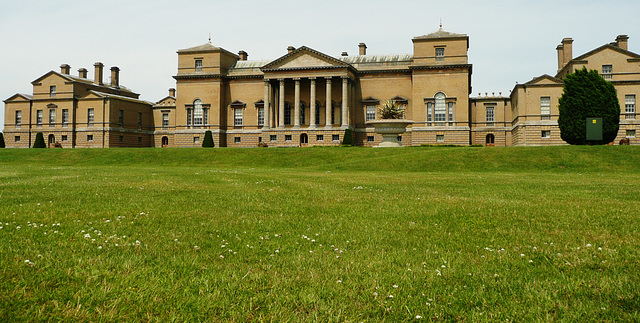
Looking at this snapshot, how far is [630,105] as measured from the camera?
55781 mm

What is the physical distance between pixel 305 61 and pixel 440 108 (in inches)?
783

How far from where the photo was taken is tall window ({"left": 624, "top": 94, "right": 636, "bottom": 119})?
182ft

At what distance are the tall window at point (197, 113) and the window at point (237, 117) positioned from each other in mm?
4861

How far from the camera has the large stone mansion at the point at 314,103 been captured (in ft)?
186

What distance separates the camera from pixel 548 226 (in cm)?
731

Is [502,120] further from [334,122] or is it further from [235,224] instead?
[235,224]

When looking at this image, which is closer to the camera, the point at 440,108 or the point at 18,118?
the point at 440,108

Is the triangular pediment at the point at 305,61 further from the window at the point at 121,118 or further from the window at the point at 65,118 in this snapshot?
the window at the point at 65,118

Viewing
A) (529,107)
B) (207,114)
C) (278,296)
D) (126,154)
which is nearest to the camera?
(278,296)

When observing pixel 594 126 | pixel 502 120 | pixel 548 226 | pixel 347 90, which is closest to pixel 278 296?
pixel 548 226

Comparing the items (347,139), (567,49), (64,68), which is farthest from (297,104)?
(64,68)

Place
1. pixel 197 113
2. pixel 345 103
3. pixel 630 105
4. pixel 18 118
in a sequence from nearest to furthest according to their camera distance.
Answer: pixel 630 105 < pixel 345 103 < pixel 197 113 < pixel 18 118

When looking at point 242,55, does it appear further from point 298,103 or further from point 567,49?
point 567,49

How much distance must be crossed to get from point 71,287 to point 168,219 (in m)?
3.63
